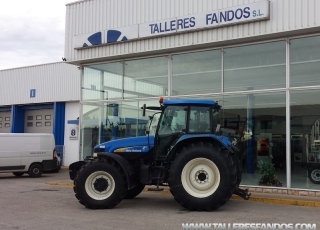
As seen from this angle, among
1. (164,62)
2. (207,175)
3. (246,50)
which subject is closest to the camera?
(207,175)

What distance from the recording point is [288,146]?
11992 mm

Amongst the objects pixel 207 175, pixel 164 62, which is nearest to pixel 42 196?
pixel 207 175

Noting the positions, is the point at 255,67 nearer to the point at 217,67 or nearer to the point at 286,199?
the point at 217,67

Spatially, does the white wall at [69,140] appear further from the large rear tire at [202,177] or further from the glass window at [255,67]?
the large rear tire at [202,177]

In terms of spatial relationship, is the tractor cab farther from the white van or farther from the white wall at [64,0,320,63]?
the white van

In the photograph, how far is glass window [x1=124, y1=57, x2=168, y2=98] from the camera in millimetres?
14578

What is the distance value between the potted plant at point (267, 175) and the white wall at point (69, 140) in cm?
1426

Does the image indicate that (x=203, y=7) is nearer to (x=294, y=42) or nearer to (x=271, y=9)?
(x=271, y=9)

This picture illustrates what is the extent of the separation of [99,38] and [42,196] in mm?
6390

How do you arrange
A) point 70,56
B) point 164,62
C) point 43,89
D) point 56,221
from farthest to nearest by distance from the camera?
1. point 43,89
2. point 70,56
3. point 164,62
4. point 56,221

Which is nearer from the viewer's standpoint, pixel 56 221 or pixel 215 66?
pixel 56 221

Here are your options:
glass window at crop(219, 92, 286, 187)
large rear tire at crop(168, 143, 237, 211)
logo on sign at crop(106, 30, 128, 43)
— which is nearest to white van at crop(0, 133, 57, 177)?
logo on sign at crop(106, 30, 128, 43)

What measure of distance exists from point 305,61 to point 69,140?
16.5 metres

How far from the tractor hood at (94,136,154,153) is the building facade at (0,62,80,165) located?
1438 centimetres
